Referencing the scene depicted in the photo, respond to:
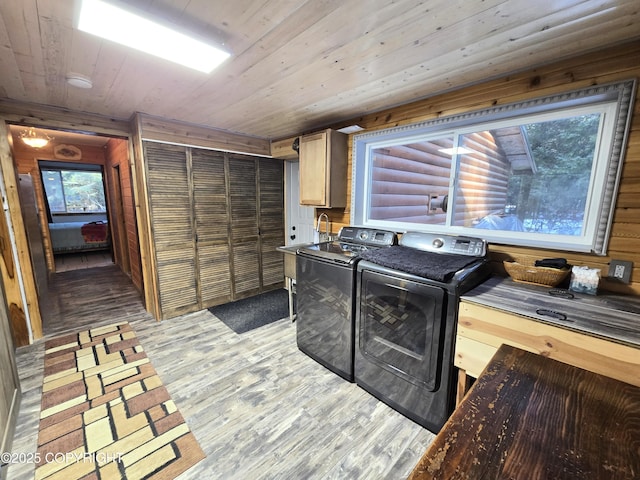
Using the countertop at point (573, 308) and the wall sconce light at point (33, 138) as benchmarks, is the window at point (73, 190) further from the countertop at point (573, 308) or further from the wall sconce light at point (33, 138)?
the countertop at point (573, 308)

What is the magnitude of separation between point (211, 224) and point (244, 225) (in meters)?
0.45

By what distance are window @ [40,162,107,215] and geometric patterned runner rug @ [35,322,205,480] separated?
21.3 ft

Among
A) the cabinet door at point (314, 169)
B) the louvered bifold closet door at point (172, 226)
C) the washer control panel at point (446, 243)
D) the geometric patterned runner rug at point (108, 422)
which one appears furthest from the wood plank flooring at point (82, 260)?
the washer control panel at point (446, 243)

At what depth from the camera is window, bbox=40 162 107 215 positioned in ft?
22.9

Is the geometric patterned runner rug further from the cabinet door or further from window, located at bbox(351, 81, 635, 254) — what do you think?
window, located at bbox(351, 81, 635, 254)

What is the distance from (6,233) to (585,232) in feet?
15.0

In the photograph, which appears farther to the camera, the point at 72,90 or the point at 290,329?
the point at 290,329

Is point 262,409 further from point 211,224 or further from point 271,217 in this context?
point 271,217

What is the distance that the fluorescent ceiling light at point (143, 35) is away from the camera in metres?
1.16

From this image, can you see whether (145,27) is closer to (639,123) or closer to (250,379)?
(250,379)

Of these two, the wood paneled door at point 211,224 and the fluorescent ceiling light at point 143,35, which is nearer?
the fluorescent ceiling light at point 143,35

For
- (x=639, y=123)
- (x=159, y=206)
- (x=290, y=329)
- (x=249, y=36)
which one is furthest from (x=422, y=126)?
(x=159, y=206)

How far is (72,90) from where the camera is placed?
211cm

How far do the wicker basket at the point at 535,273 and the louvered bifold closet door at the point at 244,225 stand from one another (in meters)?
3.03
